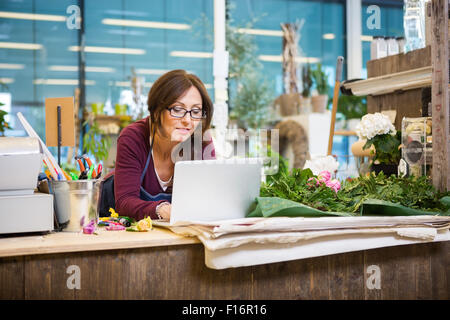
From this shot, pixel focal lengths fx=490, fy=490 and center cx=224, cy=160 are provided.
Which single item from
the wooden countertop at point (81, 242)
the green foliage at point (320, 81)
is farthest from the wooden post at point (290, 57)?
the wooden countertop at point (81, 242)

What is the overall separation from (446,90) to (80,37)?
595cm

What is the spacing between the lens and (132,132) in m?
2.00

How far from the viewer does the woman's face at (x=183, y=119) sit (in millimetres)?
1905

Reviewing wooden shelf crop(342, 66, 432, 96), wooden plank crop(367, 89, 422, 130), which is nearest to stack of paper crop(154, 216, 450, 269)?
wooden shelf crop(342, 66, 432, 96)

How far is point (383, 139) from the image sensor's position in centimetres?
212

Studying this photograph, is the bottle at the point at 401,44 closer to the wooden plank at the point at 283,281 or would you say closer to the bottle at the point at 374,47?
the bottle at the point at 374,47

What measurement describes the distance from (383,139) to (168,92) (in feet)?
Result: 3.11

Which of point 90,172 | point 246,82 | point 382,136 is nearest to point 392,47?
point 382,136

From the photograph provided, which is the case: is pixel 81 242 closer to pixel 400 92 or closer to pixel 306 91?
pixel 400 92

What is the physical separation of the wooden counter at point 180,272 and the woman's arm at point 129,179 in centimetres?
42

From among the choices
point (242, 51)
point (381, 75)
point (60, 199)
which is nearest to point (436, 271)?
point (60, 199)

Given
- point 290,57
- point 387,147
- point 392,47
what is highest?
point 290,57

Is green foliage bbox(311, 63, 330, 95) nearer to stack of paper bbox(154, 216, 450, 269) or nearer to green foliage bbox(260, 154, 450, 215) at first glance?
green foliage bbox(260, 154, 450, 215)

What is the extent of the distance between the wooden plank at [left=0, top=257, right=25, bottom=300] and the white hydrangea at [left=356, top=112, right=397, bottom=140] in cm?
155
